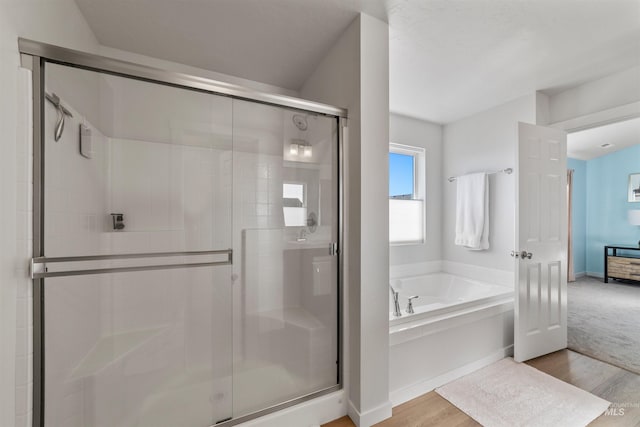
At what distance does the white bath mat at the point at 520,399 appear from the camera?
5.13 feet

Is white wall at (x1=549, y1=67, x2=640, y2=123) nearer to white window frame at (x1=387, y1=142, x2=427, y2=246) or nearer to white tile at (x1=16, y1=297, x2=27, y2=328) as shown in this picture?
white window frame at (x1=387, y1=142, x2=427, y2=246)

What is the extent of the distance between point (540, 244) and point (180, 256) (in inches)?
112

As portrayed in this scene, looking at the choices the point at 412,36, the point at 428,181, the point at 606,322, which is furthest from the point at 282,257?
the point at 606,322

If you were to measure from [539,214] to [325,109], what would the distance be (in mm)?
2118

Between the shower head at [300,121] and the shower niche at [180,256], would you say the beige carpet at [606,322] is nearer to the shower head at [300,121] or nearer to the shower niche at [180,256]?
the shower niche at [180,256]

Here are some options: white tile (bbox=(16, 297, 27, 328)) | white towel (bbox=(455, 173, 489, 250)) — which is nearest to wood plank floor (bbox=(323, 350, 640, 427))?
white towel (bbox=(455, 173, 489, 250))

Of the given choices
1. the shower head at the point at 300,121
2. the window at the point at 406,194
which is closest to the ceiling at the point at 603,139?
the window at the point at 406,194

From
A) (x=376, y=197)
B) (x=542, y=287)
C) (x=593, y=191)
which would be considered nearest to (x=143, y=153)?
(x=376, y=197)

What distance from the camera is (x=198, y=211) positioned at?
1512 millimetres

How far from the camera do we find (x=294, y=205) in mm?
1700

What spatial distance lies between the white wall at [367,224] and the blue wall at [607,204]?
5.75 meters

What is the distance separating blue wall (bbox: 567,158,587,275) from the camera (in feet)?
17.0

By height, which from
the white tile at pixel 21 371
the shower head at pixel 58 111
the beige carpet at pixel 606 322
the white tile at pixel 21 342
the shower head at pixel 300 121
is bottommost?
the beige carpet at pixel 606 322

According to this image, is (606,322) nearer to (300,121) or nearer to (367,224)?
(367,224)
